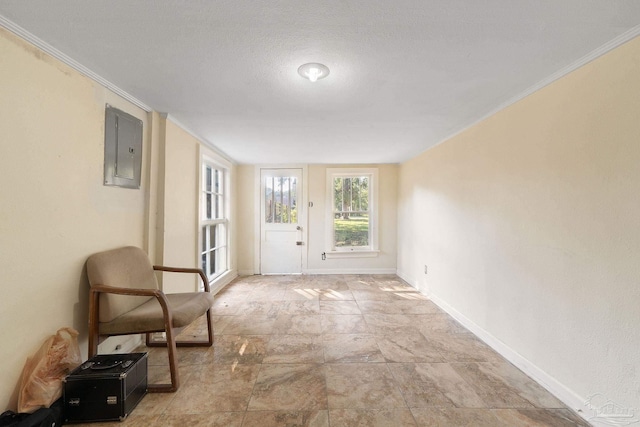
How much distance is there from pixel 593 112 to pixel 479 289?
5.11ft

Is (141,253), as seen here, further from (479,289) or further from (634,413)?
(634,413)

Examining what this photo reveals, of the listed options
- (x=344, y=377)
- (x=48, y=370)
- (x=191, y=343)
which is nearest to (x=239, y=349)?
(x=191, y=343)

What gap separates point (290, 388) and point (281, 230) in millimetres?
3172

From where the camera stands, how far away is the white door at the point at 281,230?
466cm

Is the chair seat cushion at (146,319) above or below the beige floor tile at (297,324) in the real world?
above

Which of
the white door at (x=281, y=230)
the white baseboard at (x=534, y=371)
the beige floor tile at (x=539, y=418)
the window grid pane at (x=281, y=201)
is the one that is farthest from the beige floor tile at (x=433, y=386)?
the window grid pane at (x=281, y=201)

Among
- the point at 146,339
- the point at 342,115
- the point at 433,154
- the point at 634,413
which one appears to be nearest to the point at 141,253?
the point at 146,339

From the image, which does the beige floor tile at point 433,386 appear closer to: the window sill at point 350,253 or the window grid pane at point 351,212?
the window sill at point 350,253

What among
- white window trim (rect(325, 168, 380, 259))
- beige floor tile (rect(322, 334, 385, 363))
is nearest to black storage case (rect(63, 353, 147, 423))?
beige floor tile (rect(322, 334, 385, 363))

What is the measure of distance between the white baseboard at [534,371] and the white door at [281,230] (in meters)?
2.84

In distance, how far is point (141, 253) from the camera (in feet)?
6.63

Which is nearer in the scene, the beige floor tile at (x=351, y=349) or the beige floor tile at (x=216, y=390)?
the beige floor tile at (x=216, y=390)

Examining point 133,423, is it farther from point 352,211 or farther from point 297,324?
point 352,211

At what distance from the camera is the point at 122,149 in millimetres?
1972
